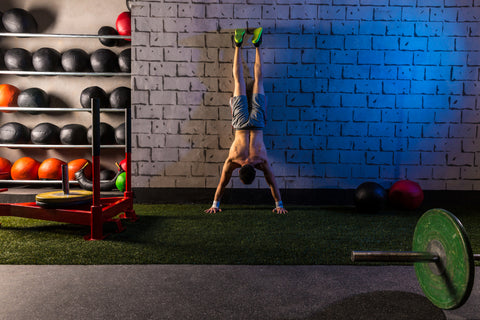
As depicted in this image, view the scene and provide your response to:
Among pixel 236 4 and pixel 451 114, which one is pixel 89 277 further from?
pixel 451 114

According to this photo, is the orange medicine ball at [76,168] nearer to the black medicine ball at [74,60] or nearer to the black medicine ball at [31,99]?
the black medicine ball at [31,99]

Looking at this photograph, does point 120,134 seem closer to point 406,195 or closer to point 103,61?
point 103,61

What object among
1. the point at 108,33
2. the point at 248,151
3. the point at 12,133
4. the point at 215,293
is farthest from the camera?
the point at 108,33

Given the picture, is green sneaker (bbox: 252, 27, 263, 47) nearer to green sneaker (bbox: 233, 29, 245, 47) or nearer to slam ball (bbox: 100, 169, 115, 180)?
green sneaker (bbox: 233, 29, 245, 47)

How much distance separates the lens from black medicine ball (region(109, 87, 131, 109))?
13.5 ft

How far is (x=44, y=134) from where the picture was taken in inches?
164

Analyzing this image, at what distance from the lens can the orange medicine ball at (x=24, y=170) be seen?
4.20 m

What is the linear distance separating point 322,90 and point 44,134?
3701 mm

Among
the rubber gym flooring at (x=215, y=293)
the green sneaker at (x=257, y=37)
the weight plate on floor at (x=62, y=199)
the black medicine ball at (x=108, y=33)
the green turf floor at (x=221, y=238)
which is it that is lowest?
the green turf floor at (x=221, y=238)

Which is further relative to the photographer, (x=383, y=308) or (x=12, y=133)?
(x=12, y=133)

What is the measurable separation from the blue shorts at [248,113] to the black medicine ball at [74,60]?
2186mm

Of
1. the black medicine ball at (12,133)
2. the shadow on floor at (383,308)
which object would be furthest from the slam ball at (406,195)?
the black medicine ball at (12,133)

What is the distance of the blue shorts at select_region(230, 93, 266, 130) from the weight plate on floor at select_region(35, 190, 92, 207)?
1766 millimetres

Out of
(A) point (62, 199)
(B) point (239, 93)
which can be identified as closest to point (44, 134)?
(A) point (62, 199)
